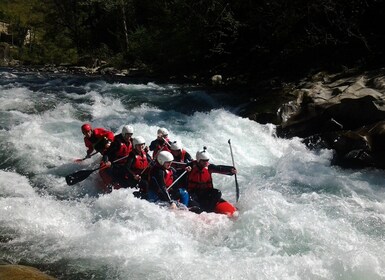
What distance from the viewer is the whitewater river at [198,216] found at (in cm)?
495

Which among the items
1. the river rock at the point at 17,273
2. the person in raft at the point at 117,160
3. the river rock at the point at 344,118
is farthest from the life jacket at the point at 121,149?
the river rock at the point at 344,118

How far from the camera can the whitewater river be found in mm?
4945

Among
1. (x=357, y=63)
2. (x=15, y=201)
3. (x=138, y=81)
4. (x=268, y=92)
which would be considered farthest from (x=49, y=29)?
(x=15, y=201)

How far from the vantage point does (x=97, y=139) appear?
816 cm

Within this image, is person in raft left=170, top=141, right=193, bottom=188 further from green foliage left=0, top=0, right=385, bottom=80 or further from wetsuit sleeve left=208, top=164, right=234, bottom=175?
green foliage left=0, top=0, right=385, bottom=80

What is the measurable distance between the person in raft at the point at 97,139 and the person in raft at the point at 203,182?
217cm

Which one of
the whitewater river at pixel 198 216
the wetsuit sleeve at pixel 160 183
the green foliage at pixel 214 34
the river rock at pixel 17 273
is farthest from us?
the green foliage at pixel 214 34

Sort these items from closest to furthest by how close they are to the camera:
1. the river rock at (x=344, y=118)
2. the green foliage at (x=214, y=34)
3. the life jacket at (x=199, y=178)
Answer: the life jacket at (x=199, y=178) → the river rock at (x=344, y=118) → the green foliage at (x=214, y=34)

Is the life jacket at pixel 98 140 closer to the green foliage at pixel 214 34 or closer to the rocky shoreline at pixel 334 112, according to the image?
the rocky shoreline at pixel 334 112

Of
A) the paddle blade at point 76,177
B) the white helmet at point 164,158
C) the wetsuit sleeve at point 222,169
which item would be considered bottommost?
the paddle blade at point 76,177

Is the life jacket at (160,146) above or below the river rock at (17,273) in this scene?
below

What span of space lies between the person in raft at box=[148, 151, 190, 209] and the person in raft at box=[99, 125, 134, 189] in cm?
95

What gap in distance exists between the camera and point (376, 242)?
5500 millimetres

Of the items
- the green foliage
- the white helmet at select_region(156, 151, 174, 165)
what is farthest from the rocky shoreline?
the white helmet at select_region(156, 151, 174, 165)
